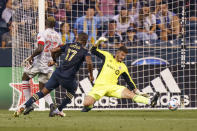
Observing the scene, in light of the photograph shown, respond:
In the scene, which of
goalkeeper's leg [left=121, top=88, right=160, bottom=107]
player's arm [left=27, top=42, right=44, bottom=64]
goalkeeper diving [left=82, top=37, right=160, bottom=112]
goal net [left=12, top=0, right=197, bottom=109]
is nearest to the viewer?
goalkeeper's leg [left=121, top=88, right=160, bottom=107]

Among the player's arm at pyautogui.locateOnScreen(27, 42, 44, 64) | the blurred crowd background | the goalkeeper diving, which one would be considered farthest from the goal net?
the goalkeeper diving

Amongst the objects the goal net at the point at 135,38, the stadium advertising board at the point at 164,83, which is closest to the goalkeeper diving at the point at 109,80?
the goal net at the point at 135,38

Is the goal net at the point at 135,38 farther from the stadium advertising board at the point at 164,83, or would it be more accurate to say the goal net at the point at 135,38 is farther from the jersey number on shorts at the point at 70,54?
the jersey number on shorts at the point at 70,54

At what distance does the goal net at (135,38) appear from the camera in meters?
14.3

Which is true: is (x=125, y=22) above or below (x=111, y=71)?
above

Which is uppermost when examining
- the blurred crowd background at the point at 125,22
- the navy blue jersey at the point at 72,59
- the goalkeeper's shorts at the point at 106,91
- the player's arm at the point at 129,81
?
the blurred crowd background at the point at 125,22

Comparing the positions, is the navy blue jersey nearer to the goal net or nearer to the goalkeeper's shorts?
the goalkeeper's shorts

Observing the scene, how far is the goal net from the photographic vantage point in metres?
14.3

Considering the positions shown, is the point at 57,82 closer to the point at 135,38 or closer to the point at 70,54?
the point at 70,54

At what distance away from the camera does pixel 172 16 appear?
1590cm

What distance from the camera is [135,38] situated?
16078 millimetres

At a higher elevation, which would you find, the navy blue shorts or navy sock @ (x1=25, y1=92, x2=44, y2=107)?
the navy blue shorts

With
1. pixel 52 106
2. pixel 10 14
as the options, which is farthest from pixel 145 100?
pixel 10 14

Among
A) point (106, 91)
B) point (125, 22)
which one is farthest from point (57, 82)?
point (125, 22)
